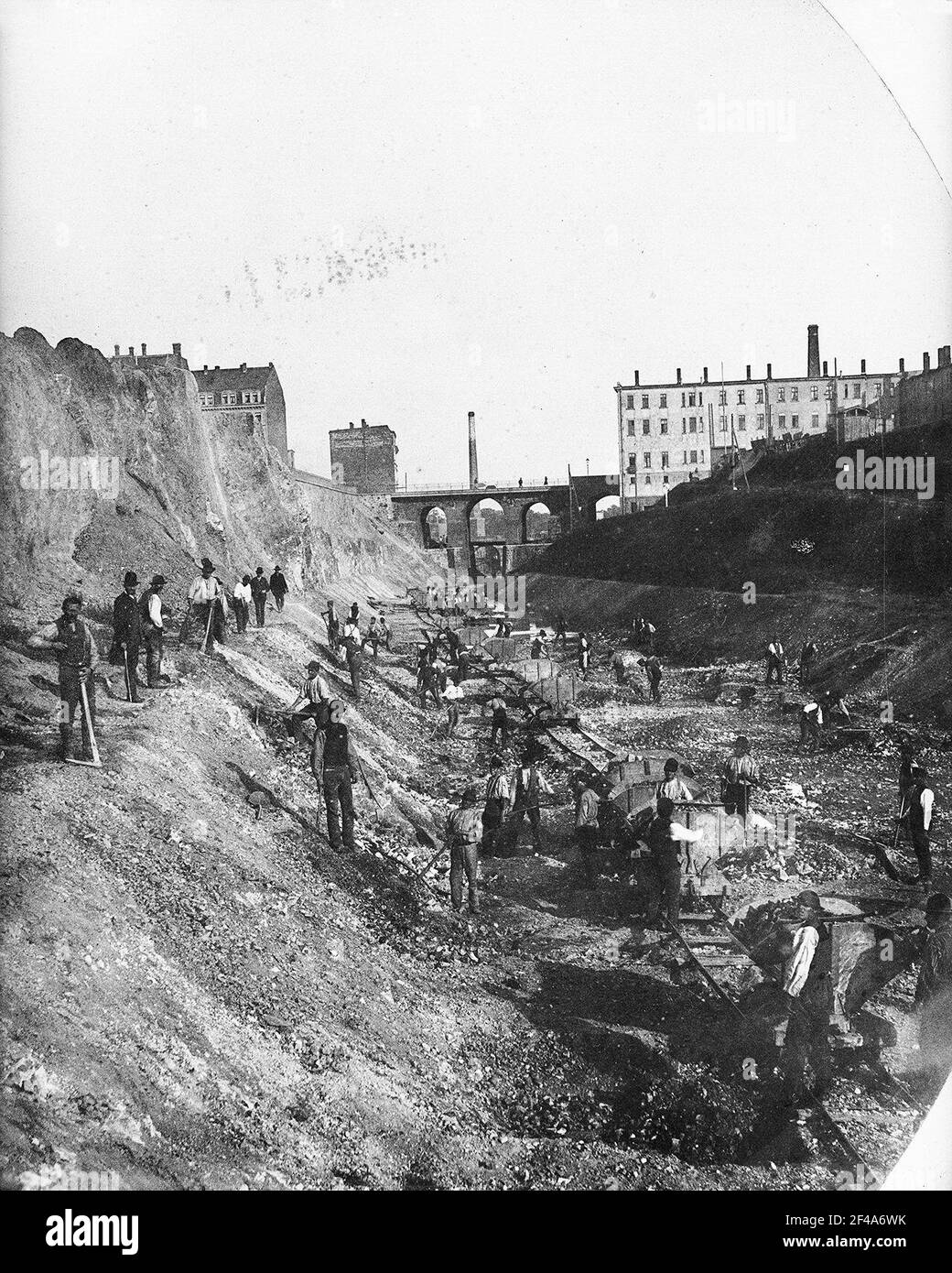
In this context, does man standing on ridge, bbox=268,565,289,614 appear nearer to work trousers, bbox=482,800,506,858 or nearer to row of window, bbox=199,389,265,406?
row of window, bbox=199,389,265,406

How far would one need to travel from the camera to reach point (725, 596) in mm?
18422

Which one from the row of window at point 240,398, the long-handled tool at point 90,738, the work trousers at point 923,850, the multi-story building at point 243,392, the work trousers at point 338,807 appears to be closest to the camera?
the long-handled tool at point 90,738

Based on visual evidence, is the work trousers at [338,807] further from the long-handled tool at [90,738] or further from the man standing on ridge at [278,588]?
the man standing on ridge at [278,588]

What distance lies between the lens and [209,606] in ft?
36.7

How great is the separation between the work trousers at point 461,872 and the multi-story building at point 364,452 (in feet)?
16.2

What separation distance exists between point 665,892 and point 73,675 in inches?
222

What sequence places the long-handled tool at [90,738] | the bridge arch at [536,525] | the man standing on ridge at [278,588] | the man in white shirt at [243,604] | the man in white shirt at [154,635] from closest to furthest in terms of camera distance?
1. the long-handled tool at [90,738]
2. the man in white shirt at [154,635]
3. the man in white shirt at [243,604]
4. the man standing on ridge at [278,588]
5. the bridge arch at [536,525]

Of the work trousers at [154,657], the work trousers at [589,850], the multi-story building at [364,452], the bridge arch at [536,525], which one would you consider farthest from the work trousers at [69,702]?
the bridge arch at [536,525]

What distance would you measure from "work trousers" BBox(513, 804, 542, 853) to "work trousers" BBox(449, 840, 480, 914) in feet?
2.17

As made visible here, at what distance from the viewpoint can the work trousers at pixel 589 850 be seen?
8.21 metres

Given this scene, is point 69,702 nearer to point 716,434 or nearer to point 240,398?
point 240,398

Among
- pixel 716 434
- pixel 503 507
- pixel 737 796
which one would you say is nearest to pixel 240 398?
pixel 737 796

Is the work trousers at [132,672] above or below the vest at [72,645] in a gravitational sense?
below

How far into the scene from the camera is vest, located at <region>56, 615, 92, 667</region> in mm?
7535
